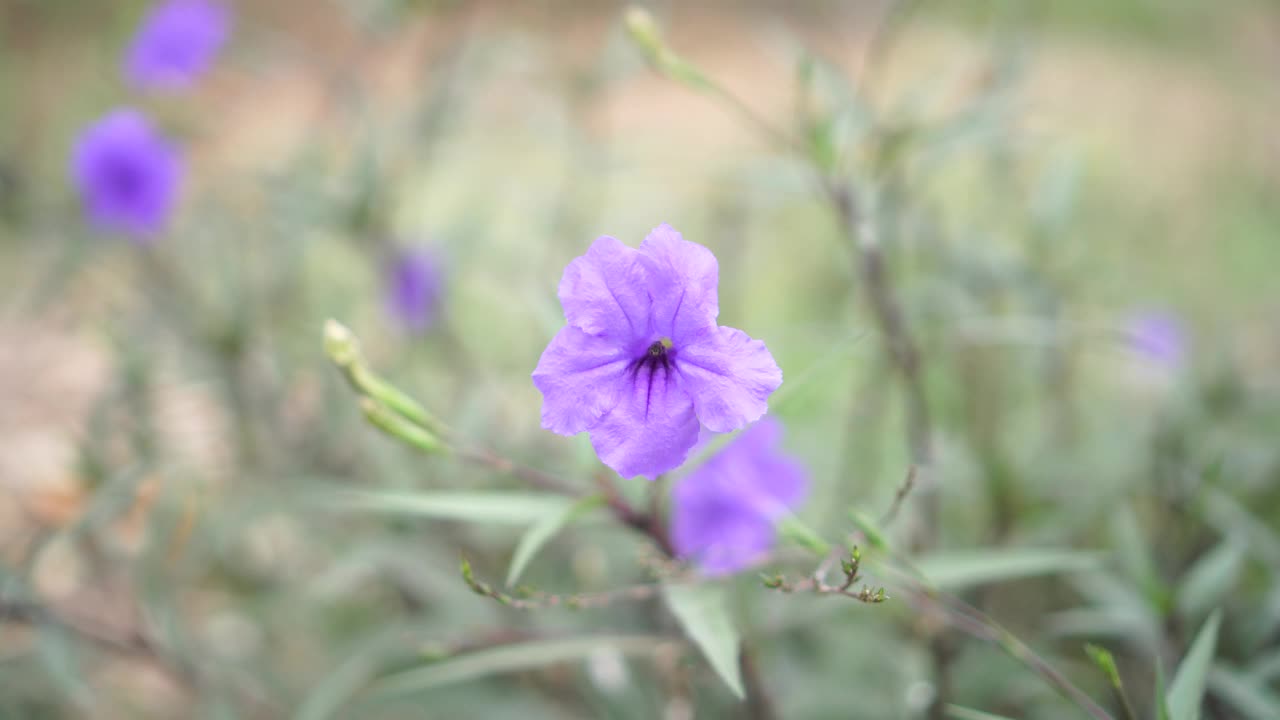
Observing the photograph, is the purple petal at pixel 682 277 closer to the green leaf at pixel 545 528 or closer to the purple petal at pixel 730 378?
the purple petal at pixel 730 378

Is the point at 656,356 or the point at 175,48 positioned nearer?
the point at 656,356

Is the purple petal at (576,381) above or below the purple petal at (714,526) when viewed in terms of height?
above

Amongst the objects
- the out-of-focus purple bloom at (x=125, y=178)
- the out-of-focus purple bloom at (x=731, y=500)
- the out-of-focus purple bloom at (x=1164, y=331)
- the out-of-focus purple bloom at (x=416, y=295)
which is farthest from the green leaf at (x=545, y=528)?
the out-of-focus purple bloom at (x=1164, y=331)

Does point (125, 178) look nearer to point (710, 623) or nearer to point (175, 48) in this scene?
point (175, 48)

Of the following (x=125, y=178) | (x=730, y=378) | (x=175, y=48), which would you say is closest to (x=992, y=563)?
(x=730, y=378)

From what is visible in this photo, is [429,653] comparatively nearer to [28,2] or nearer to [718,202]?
[718,202]

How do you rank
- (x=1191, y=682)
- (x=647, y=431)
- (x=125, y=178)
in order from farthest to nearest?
(x=125, y=178)
(x=1191, y=682)
(x=647, y=431)

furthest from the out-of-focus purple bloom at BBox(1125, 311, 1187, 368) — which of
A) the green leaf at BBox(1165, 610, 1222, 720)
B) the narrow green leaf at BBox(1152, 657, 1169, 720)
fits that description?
the narrow green leaf at BBox(1152, 657, 1169, 720)
